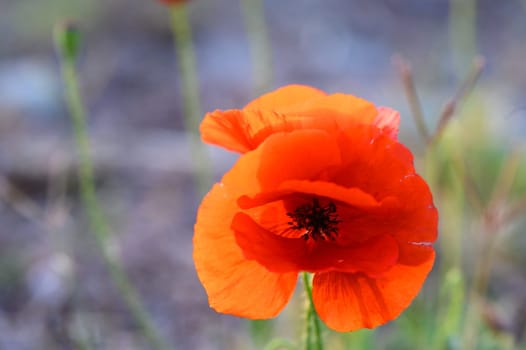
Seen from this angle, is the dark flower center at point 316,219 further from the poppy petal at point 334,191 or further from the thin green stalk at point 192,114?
the thin green stalk at point 192,114

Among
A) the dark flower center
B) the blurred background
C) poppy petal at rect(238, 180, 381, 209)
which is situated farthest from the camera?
the blurred background

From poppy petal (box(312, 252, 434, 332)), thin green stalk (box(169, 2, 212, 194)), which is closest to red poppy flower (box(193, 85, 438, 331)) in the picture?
poppy petal (box(312, 252, 434, 332))

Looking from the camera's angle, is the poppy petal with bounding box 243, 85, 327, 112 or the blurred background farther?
the blurred background

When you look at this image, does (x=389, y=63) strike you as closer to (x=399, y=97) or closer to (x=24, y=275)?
(x=399, y=97)

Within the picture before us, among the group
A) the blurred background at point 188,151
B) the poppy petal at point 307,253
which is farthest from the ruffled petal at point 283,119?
the blurred background at point 188,151

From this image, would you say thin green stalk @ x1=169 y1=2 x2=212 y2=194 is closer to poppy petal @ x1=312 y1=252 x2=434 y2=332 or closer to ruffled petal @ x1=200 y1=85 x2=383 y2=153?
ruffled petal @ x1=200 y1=85 x2=383 y2=153

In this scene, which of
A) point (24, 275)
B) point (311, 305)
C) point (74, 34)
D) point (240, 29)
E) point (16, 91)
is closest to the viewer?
point (311, 305)

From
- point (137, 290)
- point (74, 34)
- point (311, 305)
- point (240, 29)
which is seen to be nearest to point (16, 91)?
point (240, 29)
